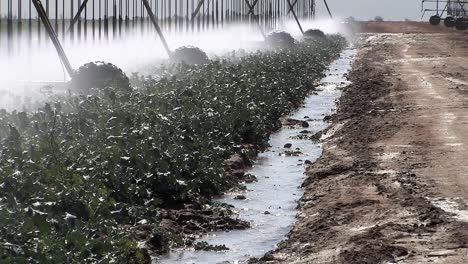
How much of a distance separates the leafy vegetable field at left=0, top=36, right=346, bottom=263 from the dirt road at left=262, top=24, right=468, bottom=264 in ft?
5.08

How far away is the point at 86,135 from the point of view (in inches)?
575

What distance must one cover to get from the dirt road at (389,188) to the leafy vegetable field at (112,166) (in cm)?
155

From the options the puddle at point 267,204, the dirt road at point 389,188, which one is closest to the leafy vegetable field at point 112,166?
the puddle at point 267,204

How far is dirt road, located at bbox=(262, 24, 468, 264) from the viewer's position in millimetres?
10594

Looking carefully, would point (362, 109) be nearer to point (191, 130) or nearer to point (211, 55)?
point (191, 130)

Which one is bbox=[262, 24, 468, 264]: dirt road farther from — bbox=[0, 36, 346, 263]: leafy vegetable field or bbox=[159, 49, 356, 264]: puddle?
bbox=[0, 36, 346, 263]: leafy vegetable field

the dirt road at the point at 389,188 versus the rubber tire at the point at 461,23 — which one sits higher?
the rubber tire at the point at 461,23

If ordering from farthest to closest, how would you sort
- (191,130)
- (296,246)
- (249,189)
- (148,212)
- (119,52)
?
(119,52)
(191,130)
(249,189)
(148,212)
(296,246)

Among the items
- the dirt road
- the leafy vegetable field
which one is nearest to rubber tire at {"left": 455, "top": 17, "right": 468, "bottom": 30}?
the dirt road

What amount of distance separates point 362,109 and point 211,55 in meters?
23.9

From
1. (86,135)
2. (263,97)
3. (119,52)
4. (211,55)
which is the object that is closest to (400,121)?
(263,97)

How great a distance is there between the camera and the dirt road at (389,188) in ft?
34.8

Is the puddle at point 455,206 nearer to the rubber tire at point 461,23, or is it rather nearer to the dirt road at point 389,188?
the dirt road at point 389,188

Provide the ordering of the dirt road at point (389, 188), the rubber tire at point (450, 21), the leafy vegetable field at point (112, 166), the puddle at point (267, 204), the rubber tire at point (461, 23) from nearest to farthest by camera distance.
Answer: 1. the leafy vegetable field at point (112, 166)
2. the dirt road at point (389, 188)
3. the puddle at point (267, 204)
4. the rubber tire at point (461, 23)
5. the rubber tire at point (450, 21)
